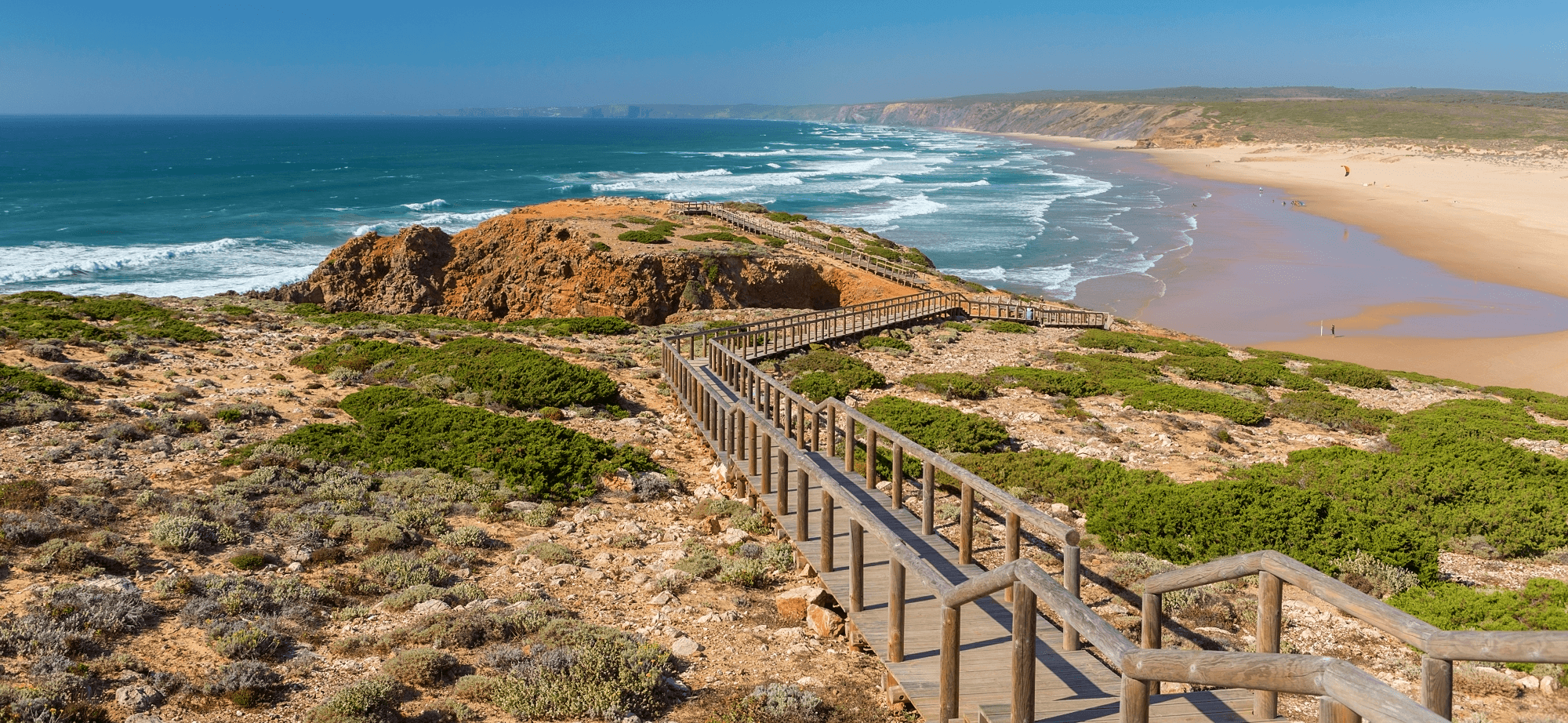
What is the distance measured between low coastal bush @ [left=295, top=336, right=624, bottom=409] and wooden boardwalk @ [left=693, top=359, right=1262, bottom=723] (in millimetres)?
7475

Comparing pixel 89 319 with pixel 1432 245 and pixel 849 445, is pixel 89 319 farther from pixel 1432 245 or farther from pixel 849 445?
pixel 1432 245

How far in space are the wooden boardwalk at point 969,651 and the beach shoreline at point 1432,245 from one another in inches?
1123

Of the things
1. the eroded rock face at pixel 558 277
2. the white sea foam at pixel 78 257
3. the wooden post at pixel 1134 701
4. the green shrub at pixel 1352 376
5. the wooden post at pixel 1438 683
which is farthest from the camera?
the white sea foam at pixel 78 257

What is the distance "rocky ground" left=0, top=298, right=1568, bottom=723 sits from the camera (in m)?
5.85

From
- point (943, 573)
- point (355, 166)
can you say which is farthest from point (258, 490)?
point (355, 166)

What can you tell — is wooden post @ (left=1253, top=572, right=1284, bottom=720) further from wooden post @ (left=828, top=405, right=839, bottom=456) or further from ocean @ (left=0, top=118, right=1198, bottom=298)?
ocean @ (left=0, top=118, right=1198, bottom=298)

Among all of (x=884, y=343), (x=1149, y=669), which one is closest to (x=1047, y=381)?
(x=884, y=343)

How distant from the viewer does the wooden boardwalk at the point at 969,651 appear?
4738 mm

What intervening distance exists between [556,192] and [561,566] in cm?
8235

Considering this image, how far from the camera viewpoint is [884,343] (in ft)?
77.7

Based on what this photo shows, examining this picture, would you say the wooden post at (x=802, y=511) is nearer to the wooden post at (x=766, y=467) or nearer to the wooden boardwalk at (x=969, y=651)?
the wooden boardwalk at (x=969, y=651)

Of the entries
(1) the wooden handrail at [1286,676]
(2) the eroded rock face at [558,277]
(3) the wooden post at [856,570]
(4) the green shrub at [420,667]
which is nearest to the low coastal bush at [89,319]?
(2) the eroded rock face at [558,277]

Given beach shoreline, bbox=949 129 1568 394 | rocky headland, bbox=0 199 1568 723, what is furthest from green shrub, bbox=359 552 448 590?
beach shoreline, bbox=949 129 1568 394

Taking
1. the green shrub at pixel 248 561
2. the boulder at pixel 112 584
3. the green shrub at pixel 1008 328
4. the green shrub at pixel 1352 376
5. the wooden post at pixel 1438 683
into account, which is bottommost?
the green shrub at pixel 1352 376
